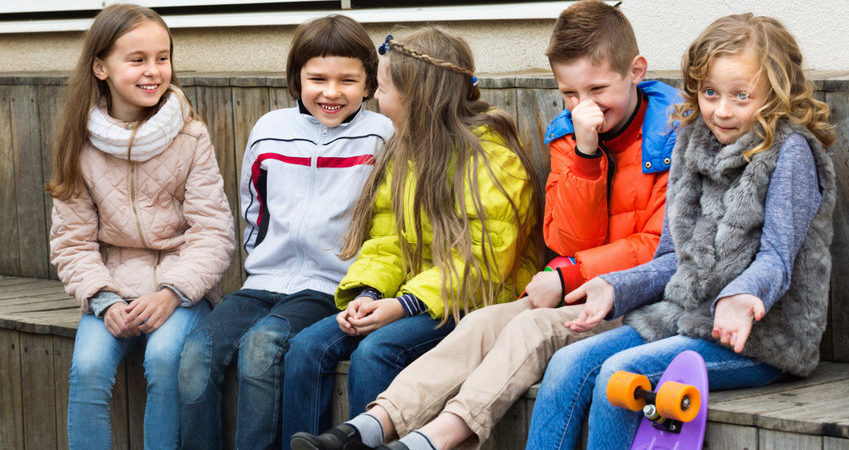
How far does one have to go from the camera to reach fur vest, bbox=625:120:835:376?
2949mm

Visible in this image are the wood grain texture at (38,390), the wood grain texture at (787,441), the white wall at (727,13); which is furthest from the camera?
the wood grain texture at (38,390)

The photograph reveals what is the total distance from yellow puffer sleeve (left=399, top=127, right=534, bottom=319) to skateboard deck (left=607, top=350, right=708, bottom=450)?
819 mm

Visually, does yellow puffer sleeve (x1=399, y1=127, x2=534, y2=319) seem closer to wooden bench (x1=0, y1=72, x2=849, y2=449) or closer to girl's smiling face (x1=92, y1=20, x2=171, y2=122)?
wooden bench (x1=0, y1=72, x2=849, y2=449)

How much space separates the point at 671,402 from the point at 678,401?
2 cm

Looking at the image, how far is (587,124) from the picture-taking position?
3.28m

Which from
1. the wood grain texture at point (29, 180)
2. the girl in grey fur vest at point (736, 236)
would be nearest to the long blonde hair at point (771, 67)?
the girl in grey fur vest at point (736, 236)

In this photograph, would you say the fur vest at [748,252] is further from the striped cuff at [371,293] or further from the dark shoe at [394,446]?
the striped cuff at [371,293]

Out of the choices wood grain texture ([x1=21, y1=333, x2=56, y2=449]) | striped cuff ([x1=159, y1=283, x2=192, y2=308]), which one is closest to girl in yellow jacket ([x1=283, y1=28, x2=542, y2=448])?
striped cuff ([x1=159, y1=283, x2=192, y2=308])

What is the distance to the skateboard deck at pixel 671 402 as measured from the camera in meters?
2.79

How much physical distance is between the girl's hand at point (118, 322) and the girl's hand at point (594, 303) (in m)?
1.50

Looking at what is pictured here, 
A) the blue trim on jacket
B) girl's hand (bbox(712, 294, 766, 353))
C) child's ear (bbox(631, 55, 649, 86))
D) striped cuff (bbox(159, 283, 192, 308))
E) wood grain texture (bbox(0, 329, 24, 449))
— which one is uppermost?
child's ear (bbox(631, 55, 649, 86))

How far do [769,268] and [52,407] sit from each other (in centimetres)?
274

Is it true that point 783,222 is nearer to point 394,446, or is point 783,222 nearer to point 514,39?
point 394,446

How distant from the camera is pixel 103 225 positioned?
408cm
